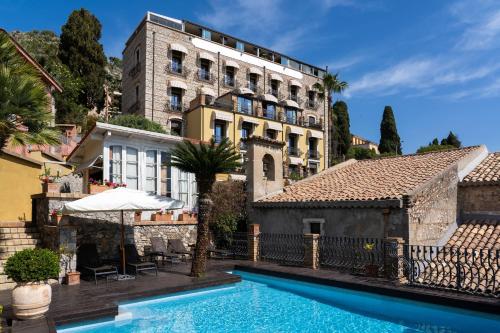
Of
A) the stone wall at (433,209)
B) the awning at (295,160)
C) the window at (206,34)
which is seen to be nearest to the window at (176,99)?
the window at (206,34)

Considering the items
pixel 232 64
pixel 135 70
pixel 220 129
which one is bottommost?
pixel 220 129

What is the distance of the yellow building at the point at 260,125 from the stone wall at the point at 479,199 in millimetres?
18339

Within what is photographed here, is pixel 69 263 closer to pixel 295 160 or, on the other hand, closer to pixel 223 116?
pixel 223 116

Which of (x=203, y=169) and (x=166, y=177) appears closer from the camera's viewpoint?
(x=203, y=169)

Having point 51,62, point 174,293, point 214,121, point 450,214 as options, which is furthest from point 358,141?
point 174,293

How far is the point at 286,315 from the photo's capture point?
9531 mm

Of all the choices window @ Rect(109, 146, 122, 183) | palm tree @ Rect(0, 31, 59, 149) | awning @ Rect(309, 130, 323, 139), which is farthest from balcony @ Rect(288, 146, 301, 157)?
palm tree @ Rect(0, 31, 59, 149)

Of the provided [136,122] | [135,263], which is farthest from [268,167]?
[136,122]

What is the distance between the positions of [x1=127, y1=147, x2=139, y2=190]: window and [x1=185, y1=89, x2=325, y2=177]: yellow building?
16477mm

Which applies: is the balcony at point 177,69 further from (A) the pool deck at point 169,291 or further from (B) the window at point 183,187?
(A) the pool deck at point 169,291

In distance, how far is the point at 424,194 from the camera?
13.0 meters

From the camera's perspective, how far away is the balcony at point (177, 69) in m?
38.5

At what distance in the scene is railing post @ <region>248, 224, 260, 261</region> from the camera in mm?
16562

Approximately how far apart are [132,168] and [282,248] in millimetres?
8194
